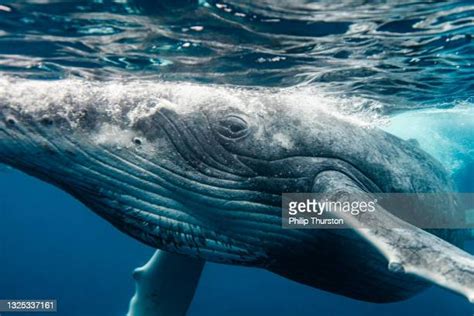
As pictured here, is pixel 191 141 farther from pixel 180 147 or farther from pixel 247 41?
pixel 247 41

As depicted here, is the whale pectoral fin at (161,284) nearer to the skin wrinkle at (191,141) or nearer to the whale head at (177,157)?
the whale head at (177,157)

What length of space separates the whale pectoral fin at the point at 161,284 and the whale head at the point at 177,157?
2.53m

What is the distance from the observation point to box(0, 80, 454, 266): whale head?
5078 mm

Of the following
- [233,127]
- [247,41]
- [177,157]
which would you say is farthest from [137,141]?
[247,41]

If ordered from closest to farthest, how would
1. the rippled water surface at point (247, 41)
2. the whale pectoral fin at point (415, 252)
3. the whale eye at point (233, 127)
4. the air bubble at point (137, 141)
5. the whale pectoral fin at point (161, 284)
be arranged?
the whale pectoral fin at point (415, 252) < the air bubble at point (137, 141) < the whale eye at point (233, 127) < the whale pectoral fin at point (161, 284) < the rippled water surface at point (247, 41)

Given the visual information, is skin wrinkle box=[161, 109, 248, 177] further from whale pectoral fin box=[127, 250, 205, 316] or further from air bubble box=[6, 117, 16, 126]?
whale pectoral fin box=[127, 250, 205, 316]

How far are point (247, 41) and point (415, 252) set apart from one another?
6608 mm

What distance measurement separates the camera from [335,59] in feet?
35.9

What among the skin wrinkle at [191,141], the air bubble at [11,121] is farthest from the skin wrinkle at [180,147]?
the air bubble at [11,121]

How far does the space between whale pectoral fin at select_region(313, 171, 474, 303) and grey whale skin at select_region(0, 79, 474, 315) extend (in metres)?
0.02

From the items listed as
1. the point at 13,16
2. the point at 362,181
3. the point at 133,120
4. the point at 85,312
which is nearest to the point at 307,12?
the point at 362,181

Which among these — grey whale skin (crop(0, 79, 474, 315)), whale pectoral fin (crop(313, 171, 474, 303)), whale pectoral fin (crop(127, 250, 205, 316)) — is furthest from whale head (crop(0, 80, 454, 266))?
whale pectoral fin (crop(127, 250, 205, 316))

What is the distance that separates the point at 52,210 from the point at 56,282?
17.6 m

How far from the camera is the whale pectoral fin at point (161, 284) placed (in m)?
8.01
